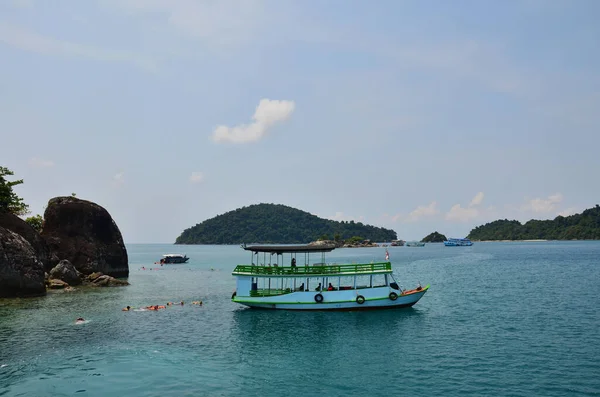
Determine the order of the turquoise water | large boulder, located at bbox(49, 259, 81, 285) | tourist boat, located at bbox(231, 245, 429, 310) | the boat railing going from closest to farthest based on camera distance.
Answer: the turquoise water < tourist boat, located at bbox(231, 245, 429, 310) < the boat railing < large boulder, located at bbox(49, 259, 81, 285)

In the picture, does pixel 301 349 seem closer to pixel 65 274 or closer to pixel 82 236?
pixel 65 274

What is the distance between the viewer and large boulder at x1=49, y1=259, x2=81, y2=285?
60359 mm

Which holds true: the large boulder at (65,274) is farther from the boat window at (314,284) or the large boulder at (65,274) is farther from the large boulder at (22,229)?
the boat window at (314,284)

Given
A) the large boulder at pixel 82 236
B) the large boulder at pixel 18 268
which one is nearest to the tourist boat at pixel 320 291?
the large boulder at pixel 18 268

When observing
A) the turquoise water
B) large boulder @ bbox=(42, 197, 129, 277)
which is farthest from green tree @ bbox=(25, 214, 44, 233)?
the turquoise water

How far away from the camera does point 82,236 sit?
241 ft

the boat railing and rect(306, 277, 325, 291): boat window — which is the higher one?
the boat railing

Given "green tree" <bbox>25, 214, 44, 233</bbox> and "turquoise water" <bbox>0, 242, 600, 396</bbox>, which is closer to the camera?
"turquoise water" <bbox>0, 242, 600, 396</bbox>

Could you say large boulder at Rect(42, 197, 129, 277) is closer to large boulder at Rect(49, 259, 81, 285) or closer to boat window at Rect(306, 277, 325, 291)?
large boulder at Rect(49, 259, 81, 285)

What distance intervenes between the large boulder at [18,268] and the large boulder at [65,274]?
924 centimetres

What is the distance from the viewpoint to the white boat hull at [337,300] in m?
42.2

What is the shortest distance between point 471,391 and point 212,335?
759 inches

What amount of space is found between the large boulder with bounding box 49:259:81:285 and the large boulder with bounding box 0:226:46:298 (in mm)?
9239

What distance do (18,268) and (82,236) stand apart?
25.6 meters
